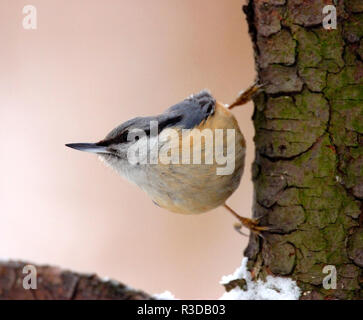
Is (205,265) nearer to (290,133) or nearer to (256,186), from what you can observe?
(256,186)

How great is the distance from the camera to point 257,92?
5.23ft

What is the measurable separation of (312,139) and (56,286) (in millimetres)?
856

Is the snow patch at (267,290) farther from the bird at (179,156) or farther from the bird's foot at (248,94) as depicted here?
the bird's foot at (248,94)

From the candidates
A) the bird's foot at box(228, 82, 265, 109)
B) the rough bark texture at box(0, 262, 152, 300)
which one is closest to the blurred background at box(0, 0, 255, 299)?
the bird's foot at box(228, 82, 265, 109)

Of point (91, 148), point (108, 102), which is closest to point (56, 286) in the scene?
point (91, 148)

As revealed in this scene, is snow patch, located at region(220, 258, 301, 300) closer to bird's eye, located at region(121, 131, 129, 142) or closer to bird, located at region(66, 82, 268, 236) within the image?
bird, located at region(66, 82, 268, 236)

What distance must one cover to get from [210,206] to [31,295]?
68 cm

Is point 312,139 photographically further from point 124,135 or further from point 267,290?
point 124,135

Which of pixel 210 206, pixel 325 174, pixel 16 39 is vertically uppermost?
pixel 16 39

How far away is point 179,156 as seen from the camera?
1.57m

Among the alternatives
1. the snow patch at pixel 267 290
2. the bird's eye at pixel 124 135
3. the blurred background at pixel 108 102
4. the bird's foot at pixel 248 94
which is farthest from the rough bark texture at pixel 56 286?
the blurred background at pixel 108 102

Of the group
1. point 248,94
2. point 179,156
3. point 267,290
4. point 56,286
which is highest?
point 248,94

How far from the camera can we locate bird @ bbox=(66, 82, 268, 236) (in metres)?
1.57
